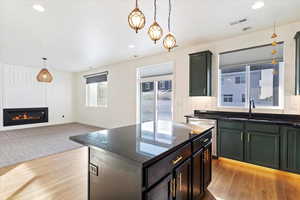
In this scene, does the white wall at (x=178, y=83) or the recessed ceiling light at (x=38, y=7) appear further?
the white wall at (x=178, y=83)

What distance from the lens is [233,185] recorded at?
2.25 m

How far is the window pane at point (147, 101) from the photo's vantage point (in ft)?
16.2

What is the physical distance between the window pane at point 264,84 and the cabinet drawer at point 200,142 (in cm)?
213

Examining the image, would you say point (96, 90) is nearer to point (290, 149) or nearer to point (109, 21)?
point (109, 21)

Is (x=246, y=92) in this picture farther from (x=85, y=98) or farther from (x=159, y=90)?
(x=85, y=98)

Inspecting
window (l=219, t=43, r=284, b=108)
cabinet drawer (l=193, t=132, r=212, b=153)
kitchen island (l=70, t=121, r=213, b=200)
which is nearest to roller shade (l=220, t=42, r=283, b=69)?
window (l=219, t=43, r=284, b=108)

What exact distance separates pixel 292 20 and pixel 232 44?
1037 millimetres

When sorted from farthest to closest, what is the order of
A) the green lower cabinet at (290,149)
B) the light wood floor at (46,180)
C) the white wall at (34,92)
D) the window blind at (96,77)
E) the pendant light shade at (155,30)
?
1. the window blind at (96,77)
2. the white wall at (34,92)
3. the green lower cabinet at (290,149)
4. the light wood floor at (46,180)
5. the pendant light shade at (155,30)

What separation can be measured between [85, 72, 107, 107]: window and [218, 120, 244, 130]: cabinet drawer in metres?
5.01

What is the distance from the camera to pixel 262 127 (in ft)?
8.68

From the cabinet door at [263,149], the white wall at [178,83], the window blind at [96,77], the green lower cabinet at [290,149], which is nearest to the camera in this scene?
the green lower cabinet at [290,149]

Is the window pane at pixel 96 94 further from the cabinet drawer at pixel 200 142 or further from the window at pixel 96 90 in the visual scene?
the cabinet drawer at pixel 200 142

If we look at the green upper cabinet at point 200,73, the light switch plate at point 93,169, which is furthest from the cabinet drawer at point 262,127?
the light switch plate at point 93,169

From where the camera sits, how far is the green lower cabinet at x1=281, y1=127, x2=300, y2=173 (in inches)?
92.9
